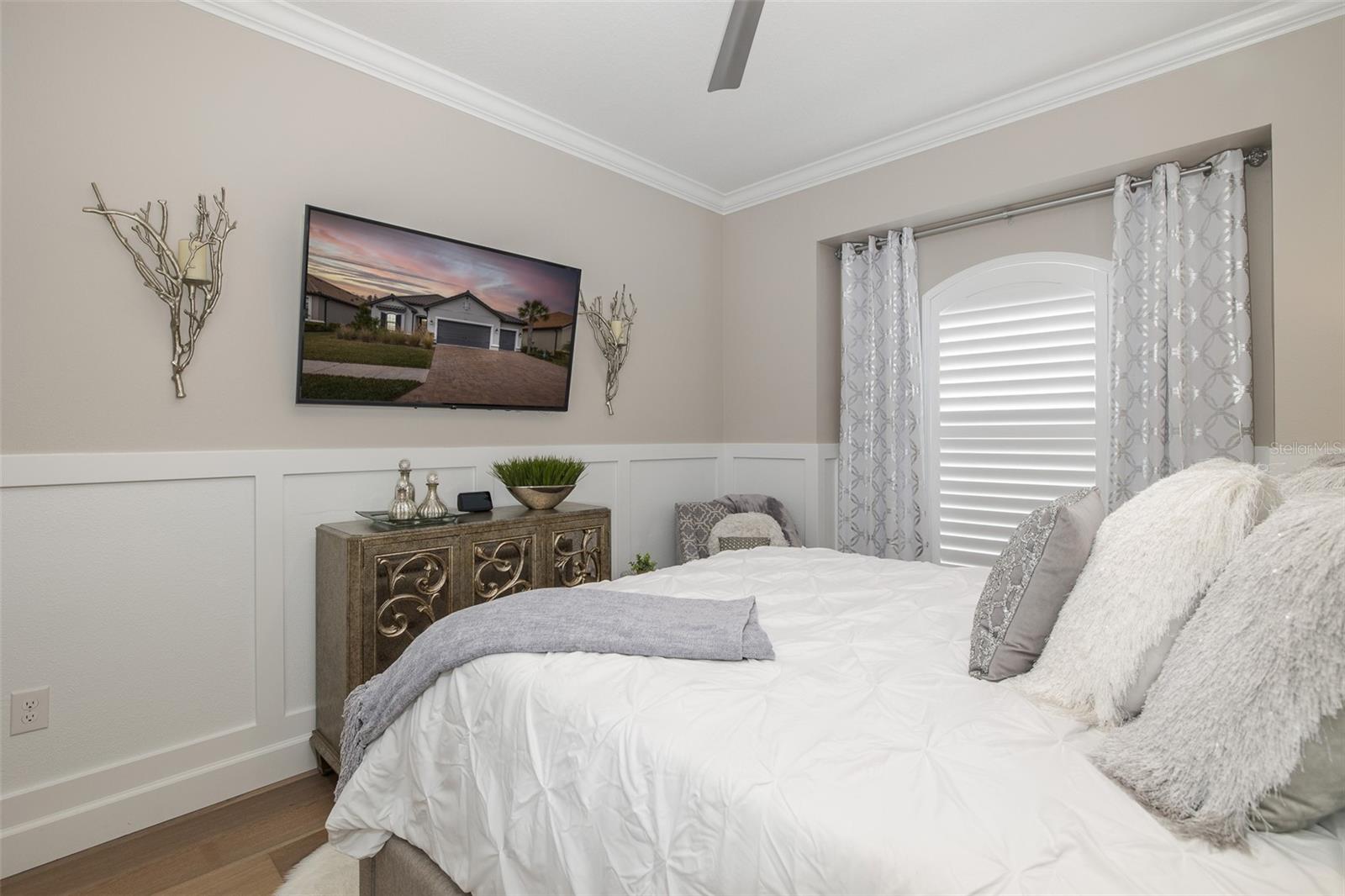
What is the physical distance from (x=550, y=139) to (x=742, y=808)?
3.28 m

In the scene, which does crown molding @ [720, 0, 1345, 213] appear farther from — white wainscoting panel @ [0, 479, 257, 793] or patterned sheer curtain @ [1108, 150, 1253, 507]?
white wainscoting panel @ [0, 479, 257, 793]

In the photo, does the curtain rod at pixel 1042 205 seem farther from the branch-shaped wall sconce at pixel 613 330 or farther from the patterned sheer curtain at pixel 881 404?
the branch-shaped wall sconce at pixel 613 330

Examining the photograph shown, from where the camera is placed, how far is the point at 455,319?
2.89 metres

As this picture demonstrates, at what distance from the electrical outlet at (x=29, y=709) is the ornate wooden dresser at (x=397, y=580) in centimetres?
76

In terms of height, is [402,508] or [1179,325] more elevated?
[1179,325]

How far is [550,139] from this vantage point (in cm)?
335

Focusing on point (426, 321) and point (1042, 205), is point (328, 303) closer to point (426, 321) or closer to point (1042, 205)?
point (426, 321)

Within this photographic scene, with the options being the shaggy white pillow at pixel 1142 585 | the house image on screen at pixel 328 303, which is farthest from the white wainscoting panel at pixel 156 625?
the shaggy white pillow at pixel 1142 585

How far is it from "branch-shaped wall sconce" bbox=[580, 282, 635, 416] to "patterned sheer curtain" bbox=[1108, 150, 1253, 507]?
2.39m

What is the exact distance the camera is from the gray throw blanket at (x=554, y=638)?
144 cm

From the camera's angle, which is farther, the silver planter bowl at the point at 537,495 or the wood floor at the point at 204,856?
the silver planter bowl at the point at 537,495

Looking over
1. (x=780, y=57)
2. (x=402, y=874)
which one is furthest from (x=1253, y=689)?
(x=780, y=57)

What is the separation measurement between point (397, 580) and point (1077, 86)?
11.6 feet

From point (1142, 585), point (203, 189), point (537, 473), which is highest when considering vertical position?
point (203, 189)
